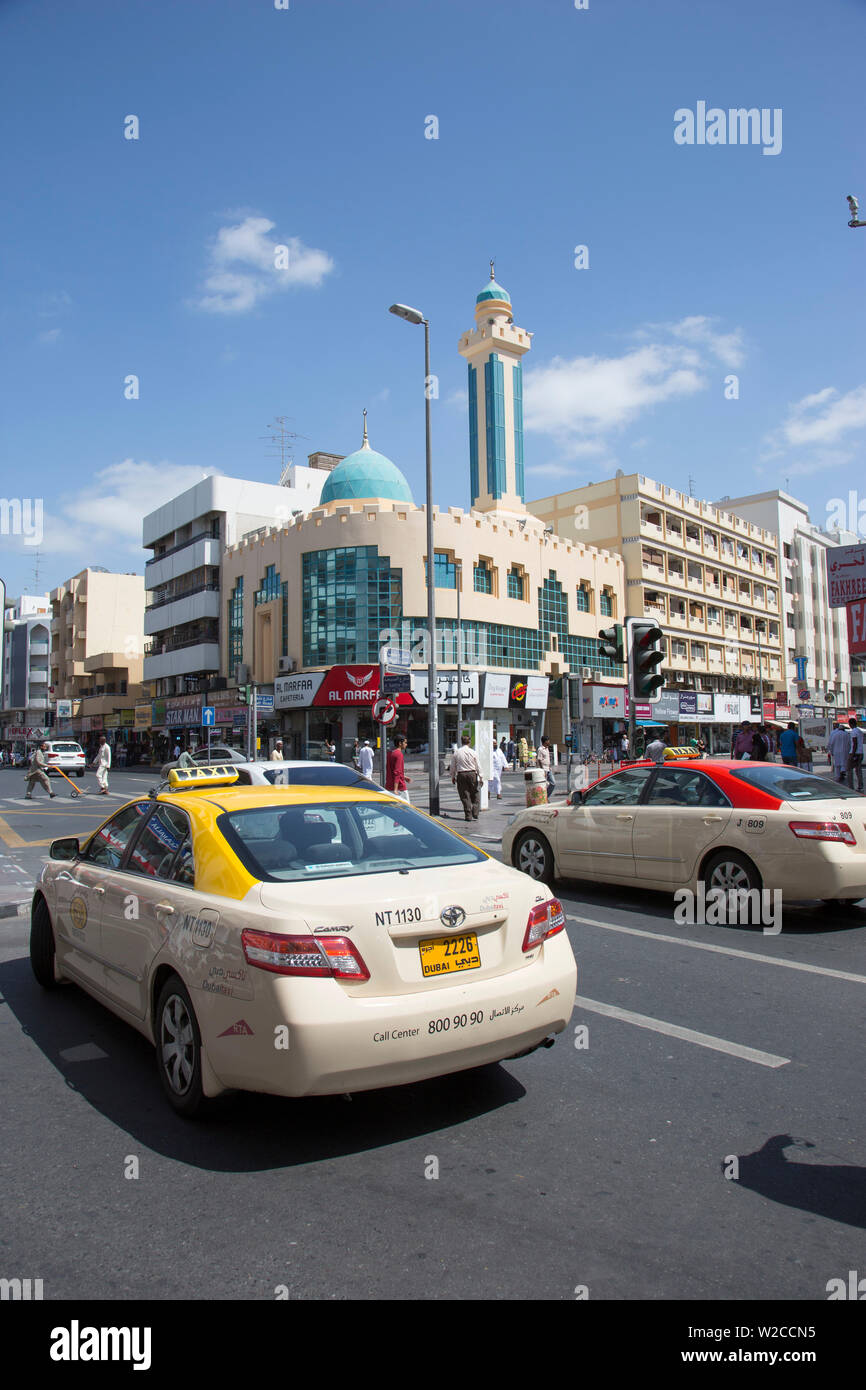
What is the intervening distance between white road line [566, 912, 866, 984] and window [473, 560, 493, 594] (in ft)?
120

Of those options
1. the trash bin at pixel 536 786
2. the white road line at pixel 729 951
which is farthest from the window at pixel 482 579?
the white road line at pixel 729 951

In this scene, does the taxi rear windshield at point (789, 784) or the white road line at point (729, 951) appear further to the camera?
the taxi rear windshield at point (789, 784)

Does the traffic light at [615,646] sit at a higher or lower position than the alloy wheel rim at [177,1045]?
higher

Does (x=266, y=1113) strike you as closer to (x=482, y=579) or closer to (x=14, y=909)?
(x=14, y=909)

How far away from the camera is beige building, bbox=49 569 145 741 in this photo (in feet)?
229

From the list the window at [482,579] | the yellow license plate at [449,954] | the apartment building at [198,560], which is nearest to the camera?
the yellow license plate at [449,954]

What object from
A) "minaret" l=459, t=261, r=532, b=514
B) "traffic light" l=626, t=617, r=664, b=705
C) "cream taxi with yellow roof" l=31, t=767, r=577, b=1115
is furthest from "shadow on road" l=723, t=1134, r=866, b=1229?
"minaret" l=459, t=261, r=532, b=514

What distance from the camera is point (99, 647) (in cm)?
7550

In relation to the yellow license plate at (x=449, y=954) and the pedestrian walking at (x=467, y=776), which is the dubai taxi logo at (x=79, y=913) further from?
the pedestrian walking at (x=467, y=776)

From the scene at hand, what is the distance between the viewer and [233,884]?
3.77m

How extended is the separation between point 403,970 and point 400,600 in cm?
3826

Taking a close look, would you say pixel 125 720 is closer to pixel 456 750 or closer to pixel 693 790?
pixel 456 750

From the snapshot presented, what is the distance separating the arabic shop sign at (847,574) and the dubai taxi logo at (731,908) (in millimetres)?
9912

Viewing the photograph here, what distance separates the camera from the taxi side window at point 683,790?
801 cm
